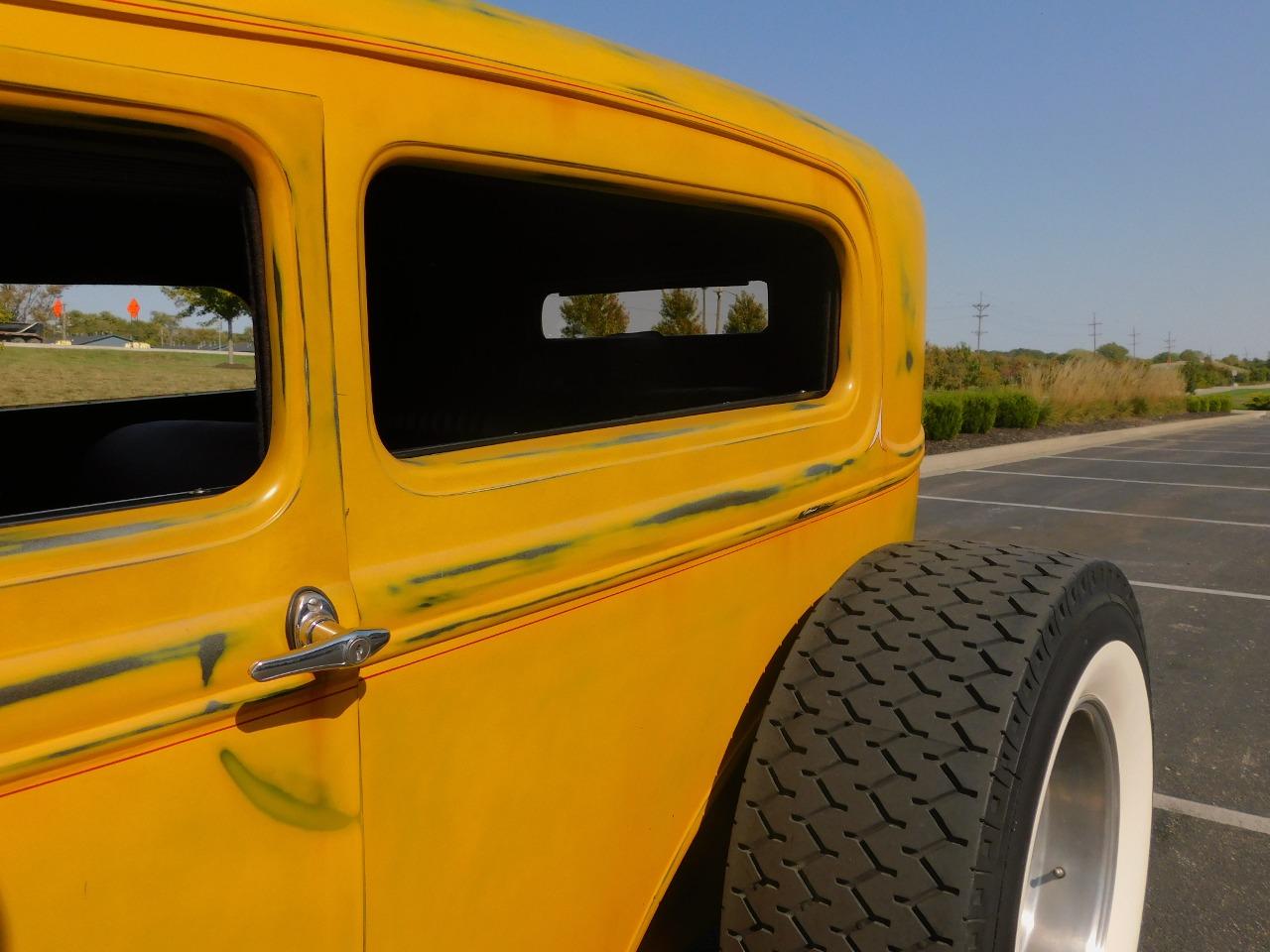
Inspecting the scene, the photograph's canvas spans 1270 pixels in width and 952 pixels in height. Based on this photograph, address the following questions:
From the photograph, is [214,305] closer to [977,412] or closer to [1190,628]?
[1190,628]

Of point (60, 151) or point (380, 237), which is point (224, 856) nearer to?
point (60, 151)

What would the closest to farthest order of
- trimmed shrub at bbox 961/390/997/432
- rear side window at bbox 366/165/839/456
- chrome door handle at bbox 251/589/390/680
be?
1. chrome door handle at bbox 251/589/390/680
2. rear side window at bbox 366/165/839/456
3. trimmed shrub at bbox 961/390/997/432

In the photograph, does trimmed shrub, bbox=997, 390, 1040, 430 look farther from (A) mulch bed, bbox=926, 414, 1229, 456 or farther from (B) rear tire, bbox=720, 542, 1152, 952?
(B) rear tire, bbox=720, 542, 1152, 952

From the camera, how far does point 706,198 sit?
5.38ft

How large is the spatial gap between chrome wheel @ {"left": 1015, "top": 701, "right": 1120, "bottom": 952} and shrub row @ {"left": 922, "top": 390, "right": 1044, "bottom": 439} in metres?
13.5

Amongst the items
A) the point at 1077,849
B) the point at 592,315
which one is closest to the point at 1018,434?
the point at 592,315

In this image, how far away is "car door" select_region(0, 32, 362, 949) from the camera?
878 millimetres

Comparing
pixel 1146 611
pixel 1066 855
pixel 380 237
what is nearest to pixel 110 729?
pixel 380 237

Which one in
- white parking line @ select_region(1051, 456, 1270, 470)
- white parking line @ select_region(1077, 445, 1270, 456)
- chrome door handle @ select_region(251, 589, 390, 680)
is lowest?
white parking line @ select_region(1077, 445, 1270, 456)

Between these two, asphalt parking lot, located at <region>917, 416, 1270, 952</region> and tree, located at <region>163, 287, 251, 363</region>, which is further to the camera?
asphalt parking lot, located at <region>917, 416, 1270, 952</region>

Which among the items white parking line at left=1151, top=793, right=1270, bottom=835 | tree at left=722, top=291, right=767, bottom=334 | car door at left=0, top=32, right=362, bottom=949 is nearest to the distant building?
car door at left=0, top=32, right=362, bottom=949

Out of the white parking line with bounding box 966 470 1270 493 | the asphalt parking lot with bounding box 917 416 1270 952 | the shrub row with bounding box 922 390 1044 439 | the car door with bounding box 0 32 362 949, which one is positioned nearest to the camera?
the car door with bounding box 0 32 362 949

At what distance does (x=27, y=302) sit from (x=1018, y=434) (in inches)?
821

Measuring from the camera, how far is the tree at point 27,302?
1.59 m
